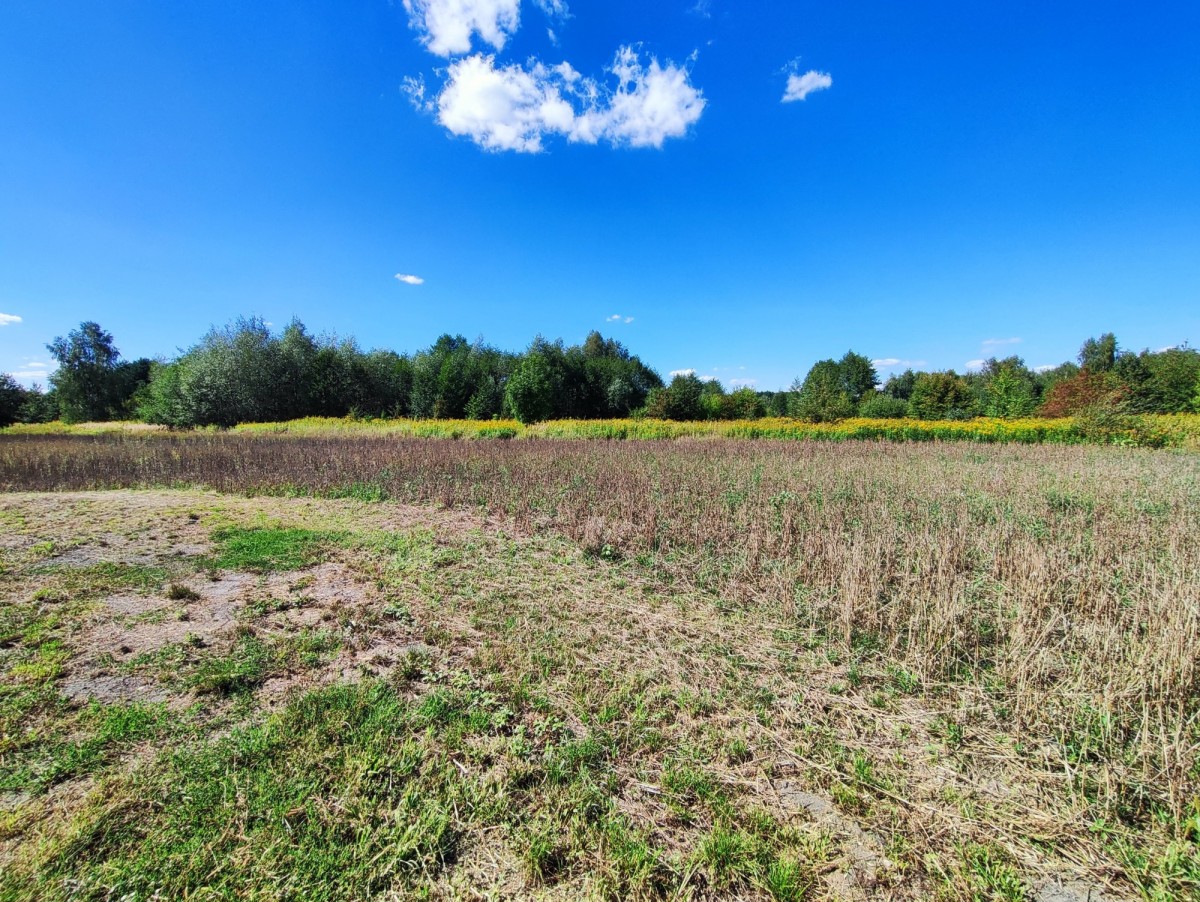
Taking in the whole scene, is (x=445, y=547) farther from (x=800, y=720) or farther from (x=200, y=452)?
(x=200, y=452)

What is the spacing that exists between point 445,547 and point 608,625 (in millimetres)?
2936

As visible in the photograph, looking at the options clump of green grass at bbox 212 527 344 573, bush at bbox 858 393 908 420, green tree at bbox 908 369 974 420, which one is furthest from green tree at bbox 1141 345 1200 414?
clump of green grass at bbox 212 527 344 573

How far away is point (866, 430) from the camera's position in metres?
20.6

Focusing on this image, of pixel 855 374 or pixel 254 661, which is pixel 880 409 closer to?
pixel 855 374

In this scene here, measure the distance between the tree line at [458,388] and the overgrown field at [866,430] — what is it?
3.86ft

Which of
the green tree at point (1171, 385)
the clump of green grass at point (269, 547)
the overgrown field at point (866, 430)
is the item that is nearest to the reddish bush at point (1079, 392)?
the overgrown field at point (866, 430)

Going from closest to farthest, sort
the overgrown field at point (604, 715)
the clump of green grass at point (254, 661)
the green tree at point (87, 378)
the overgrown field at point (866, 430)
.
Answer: the overgrown field at point (604, 715) → the clump of green grass at point (254, 661) → the overgrown field at point (866, 430) → the green tree at point (87, 378)

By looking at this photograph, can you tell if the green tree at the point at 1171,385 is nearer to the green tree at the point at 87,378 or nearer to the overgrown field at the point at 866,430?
the overgrown field at the point at 866,430

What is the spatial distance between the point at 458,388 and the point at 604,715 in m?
38.0

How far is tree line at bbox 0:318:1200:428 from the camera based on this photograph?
1184 inches

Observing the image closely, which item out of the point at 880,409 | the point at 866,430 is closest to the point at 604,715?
the point at 866,430

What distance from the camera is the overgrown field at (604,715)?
1741mm

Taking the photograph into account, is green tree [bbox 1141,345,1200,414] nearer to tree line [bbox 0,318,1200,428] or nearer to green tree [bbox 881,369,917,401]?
tree line [bbox 0,318,1200,428]

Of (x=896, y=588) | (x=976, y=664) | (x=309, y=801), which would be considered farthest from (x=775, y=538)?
A: (x=309, y=801)
